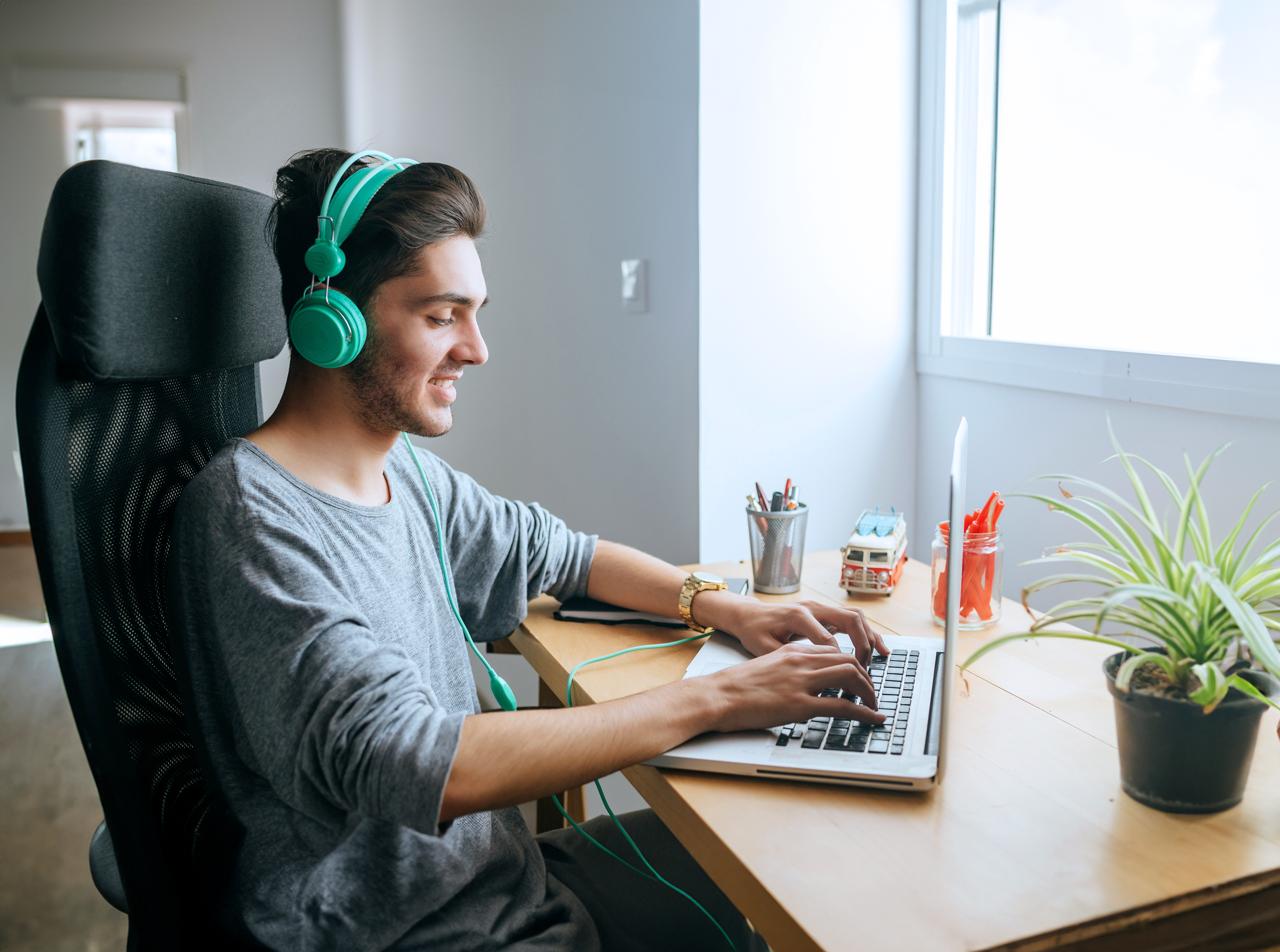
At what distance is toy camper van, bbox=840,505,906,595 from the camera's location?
133 cm

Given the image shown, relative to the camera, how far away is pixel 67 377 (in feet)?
2.49

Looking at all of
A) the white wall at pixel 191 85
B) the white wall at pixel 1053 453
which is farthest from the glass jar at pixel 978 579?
the white wall at pixel 191 85

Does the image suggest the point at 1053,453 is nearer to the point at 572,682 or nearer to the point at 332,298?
the point at 572,682

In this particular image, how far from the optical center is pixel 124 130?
3.85 metres

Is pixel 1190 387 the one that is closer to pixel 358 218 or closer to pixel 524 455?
pixel 358 218

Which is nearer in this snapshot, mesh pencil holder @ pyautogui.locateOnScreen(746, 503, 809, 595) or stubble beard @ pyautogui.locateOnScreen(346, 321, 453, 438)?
stubble beard @ pyautogui.locateOnScreen(346, 321, 453, 438)

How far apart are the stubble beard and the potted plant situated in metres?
0.59

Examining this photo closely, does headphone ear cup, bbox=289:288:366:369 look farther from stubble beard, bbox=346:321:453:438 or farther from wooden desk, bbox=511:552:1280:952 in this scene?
wooden desk, bbox=511:552:1280:952

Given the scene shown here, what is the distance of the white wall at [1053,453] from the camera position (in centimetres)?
134

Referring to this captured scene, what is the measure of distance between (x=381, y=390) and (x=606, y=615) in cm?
44

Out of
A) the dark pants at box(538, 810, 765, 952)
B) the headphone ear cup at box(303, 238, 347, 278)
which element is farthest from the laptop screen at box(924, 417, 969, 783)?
the headphone ear cup at box(303, 238, 347, 278)

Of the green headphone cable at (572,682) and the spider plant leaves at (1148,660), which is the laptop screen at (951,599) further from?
the green headphone cable at (572,682)

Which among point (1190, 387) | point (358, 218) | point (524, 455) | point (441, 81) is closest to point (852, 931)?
point (358, 218)

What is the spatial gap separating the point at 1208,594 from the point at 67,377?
90 cm
